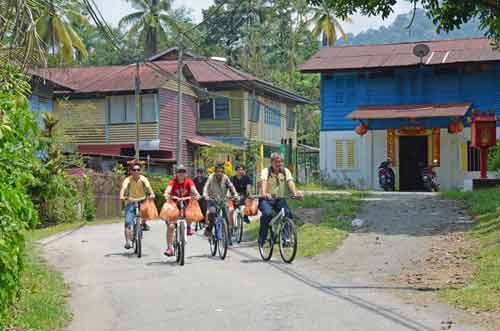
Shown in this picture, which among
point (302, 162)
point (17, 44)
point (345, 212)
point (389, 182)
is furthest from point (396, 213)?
point (302, 162)

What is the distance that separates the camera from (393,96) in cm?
3756

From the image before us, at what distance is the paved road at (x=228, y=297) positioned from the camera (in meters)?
9.48

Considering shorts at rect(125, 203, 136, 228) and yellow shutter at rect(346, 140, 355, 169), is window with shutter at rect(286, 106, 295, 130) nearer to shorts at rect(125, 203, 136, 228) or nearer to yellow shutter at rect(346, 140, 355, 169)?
yellow shutter at rect(346, 140, 355, 169)

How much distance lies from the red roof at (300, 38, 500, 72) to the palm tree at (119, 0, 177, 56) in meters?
24.1

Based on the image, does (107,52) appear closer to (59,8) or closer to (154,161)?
(154,161)

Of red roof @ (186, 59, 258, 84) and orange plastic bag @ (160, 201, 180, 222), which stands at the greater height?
red roof @ (186, 59, 258, 84)

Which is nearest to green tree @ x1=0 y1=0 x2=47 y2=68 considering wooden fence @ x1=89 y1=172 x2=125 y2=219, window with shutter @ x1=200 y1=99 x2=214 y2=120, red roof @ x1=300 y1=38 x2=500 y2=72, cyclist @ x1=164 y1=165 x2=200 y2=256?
cyclist @ x1=164 y1=165 x2=200 y2=256

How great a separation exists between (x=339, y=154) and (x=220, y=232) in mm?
22561

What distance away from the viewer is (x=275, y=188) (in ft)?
51.6

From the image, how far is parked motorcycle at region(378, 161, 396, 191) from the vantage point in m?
34.7

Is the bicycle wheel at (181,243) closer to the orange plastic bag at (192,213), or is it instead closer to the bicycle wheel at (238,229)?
the orange plastic bag at (192,213)

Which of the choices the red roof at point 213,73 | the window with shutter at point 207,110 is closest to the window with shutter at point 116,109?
the red roof at point 213,73

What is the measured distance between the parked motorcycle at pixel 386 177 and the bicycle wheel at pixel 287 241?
1974 centimetres

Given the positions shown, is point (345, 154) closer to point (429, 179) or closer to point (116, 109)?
point (429, 179)
